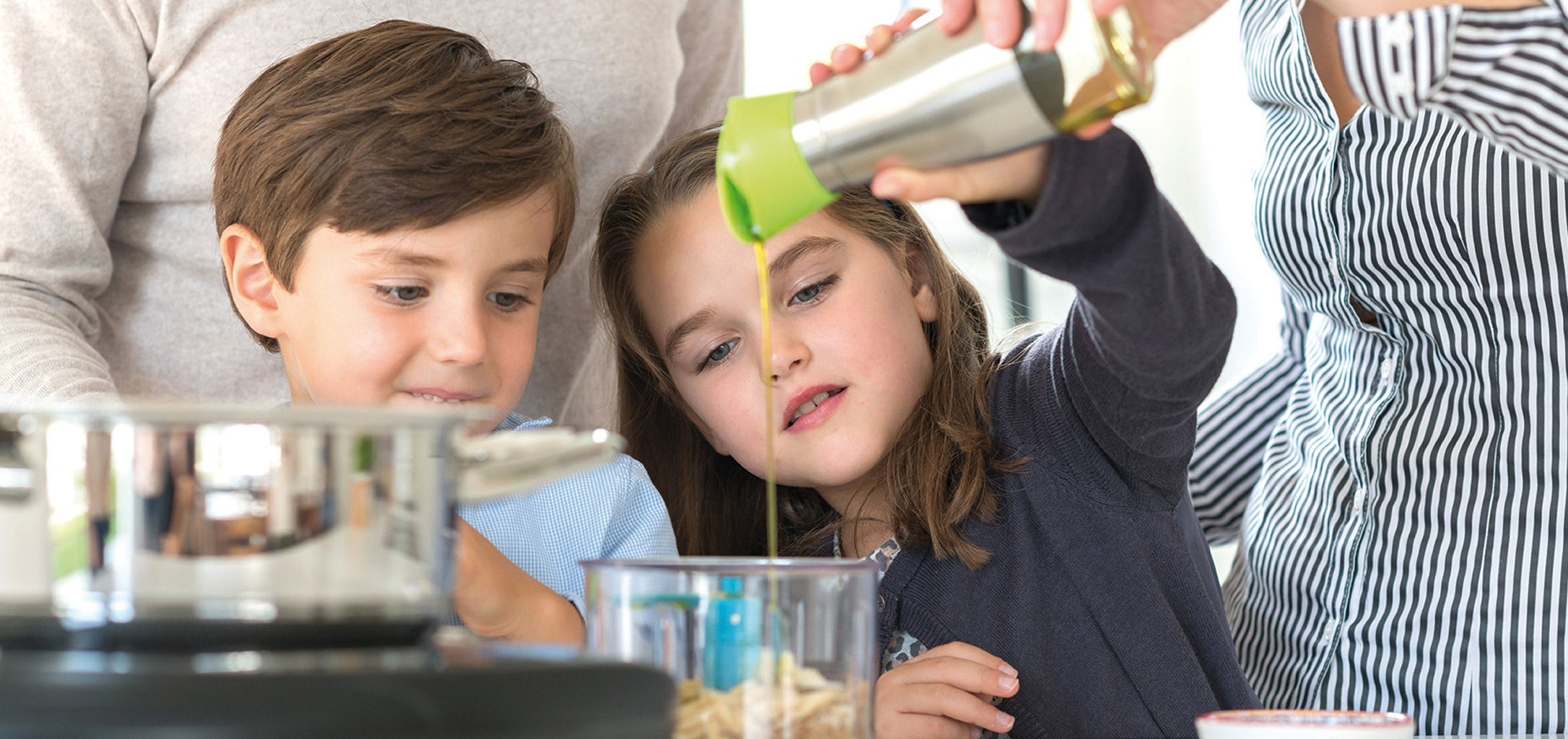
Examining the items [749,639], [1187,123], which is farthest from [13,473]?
[1187,123]

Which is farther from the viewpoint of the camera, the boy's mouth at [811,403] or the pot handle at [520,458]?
the boy's mouth at [811,403]

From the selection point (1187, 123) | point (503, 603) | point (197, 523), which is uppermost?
point (1187, 123)

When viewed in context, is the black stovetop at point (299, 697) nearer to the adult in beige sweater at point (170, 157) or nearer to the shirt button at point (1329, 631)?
the adult in beige sweater at point (170, 157)

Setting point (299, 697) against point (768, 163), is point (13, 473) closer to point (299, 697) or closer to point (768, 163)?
point (299, 697)

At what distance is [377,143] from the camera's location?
1212 millimetres

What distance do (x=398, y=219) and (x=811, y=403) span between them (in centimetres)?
46

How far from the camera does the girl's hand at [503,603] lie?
1002 mm

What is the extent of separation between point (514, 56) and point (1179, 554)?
950mm

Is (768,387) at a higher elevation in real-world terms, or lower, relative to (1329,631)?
higher

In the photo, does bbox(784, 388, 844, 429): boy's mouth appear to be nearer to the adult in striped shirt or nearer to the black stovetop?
the adult in striped shirt

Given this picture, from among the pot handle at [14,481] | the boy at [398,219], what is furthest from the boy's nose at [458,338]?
the pot handle at [14,481]

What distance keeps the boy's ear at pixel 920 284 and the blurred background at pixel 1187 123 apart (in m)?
2.21

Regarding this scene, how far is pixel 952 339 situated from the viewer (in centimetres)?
143

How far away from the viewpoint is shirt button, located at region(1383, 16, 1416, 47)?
808 millimetres
